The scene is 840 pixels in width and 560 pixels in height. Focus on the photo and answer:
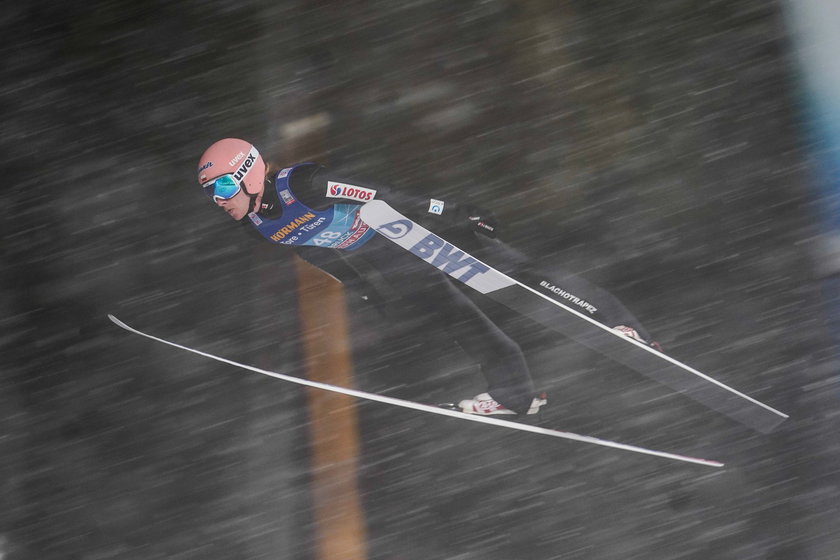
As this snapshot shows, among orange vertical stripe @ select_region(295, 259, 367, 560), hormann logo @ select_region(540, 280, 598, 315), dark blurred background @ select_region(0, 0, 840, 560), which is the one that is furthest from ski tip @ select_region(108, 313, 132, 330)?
hormann logo @ select_region(540, 280, 598, 315)

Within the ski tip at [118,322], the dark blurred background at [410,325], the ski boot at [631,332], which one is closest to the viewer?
the ski boot at [631,332]

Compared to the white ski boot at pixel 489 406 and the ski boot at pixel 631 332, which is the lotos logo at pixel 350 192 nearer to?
the white ski boot at pixel 489 406

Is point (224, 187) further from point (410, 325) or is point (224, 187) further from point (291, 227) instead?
point (410, 325)

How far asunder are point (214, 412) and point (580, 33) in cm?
283

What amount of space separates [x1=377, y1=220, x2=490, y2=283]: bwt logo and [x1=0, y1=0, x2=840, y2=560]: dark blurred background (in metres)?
0.88

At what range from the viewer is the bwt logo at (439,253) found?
9.87ft

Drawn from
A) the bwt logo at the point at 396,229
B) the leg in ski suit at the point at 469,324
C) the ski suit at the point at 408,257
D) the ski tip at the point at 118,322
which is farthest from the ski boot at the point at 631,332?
the ski tip at the point at 118,322

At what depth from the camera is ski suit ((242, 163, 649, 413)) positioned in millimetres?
2984

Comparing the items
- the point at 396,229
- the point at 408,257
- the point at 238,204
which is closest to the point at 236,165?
the point at 238,204

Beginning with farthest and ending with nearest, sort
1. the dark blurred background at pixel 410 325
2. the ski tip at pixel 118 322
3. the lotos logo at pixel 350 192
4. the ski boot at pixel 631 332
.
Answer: the ski tip at pixel 118 322 → the dark blurred background at pixel 410 325 → the ski boot at pixel 631 332 → the lotos logo at pixel 350 192

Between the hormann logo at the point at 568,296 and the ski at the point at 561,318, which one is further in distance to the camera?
the hormann logo at the point at 568,296

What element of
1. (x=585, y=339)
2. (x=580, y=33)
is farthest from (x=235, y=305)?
(x=580, y=33)

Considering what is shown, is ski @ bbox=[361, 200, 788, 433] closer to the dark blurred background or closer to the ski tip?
the dark blurred background

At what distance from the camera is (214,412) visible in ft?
13.2
